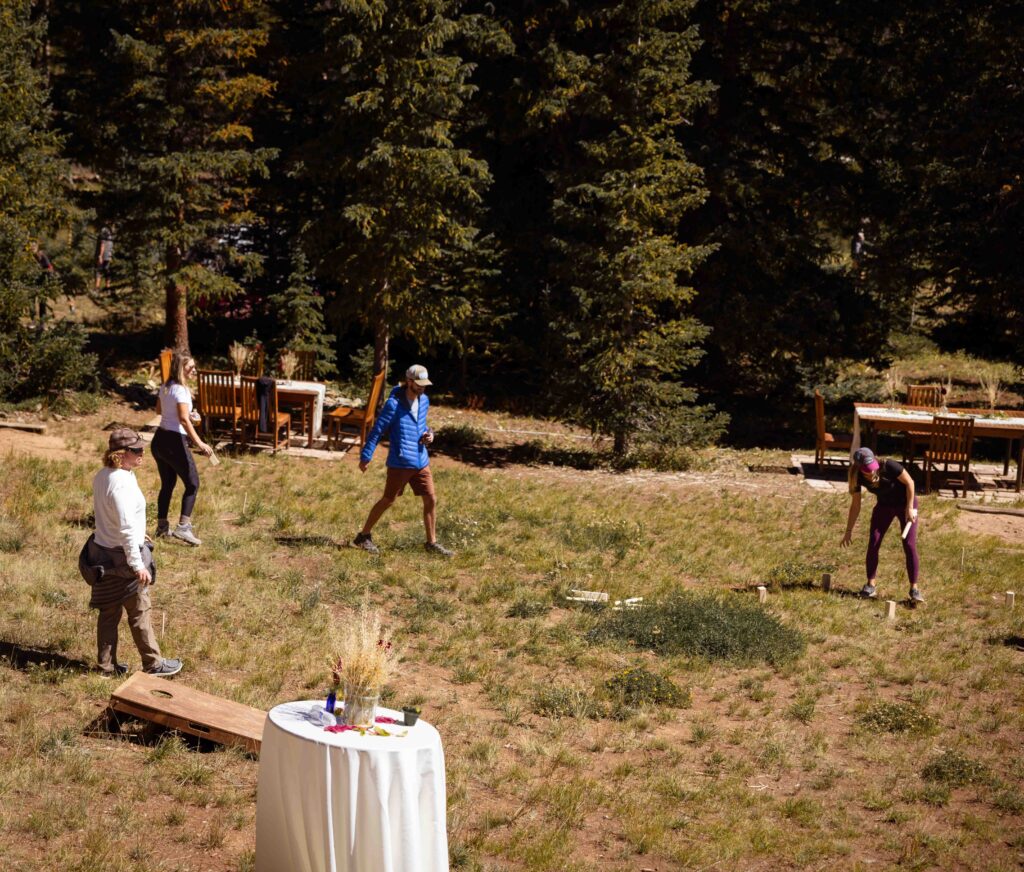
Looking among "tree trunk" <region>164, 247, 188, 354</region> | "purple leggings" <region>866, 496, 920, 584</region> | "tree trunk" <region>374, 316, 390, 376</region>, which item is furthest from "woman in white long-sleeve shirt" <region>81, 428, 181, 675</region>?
"tree trunk" <region>164, 247, 188, 354</region>

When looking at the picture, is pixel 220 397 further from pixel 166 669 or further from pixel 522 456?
pixel 166 669

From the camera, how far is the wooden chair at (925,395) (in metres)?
21.7

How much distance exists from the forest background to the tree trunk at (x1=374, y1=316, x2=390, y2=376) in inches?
4.1

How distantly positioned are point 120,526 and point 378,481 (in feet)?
30.5

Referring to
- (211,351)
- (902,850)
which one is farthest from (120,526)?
(211,351)

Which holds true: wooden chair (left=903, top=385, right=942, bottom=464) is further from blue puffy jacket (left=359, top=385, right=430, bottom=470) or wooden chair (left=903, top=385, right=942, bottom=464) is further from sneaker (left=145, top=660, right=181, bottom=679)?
sneaker (left=145, top=660, right=181, bottom=679)

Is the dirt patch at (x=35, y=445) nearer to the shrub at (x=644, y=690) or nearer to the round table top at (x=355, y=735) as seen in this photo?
the shrub at (x=644, y=690)

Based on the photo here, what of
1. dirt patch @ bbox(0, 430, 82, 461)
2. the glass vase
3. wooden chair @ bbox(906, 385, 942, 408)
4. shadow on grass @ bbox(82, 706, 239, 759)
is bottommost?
shadow on grass @ bbox(82, 706, 239, 759)

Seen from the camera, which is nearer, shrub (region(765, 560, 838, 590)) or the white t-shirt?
the white t-shirt

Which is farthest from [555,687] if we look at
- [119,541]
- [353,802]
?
[353,802]

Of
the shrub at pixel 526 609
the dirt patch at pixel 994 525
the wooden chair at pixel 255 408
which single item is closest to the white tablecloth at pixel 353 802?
the shrub at pixel 526 609

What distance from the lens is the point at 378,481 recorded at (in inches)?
672

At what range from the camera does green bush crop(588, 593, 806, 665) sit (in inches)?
415

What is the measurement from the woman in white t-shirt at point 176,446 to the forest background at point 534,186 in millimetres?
9035
